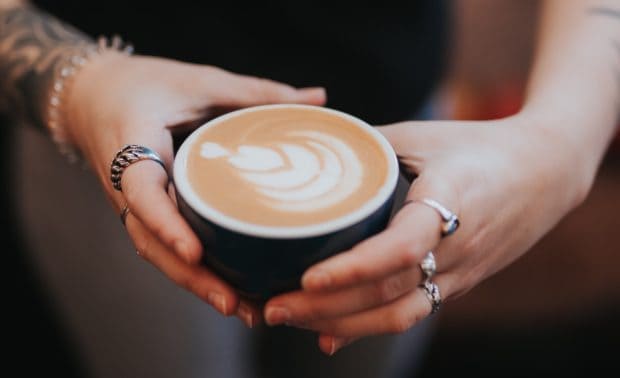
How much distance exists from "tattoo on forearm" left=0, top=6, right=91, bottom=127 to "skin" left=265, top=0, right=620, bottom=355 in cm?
→ 54

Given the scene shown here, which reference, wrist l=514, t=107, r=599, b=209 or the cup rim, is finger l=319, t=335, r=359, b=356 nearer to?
the cup rim

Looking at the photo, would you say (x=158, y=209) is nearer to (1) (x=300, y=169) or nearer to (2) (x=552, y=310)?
(1) (x=300, y=169)

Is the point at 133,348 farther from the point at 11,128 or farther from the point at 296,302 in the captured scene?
the point at 11,128

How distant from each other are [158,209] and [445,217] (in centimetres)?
28

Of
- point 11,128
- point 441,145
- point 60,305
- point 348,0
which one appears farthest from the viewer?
point 11,128

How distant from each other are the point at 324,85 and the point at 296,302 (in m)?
0.53

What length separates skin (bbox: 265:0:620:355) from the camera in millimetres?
565

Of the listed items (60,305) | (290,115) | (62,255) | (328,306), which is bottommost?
(60,305)

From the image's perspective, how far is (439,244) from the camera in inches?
24.8

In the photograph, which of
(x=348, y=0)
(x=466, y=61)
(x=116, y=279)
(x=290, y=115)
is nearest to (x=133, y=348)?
(x=116, y=279)

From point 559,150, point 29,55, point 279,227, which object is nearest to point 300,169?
point 279,227

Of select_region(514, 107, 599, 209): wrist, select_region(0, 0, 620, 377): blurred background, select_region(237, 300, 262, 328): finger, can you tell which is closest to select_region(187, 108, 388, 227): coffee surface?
select_region(237, 300, 262, 328): finger

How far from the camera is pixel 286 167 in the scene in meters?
0.65

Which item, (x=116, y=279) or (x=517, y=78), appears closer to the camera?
(x=116, y=279)
